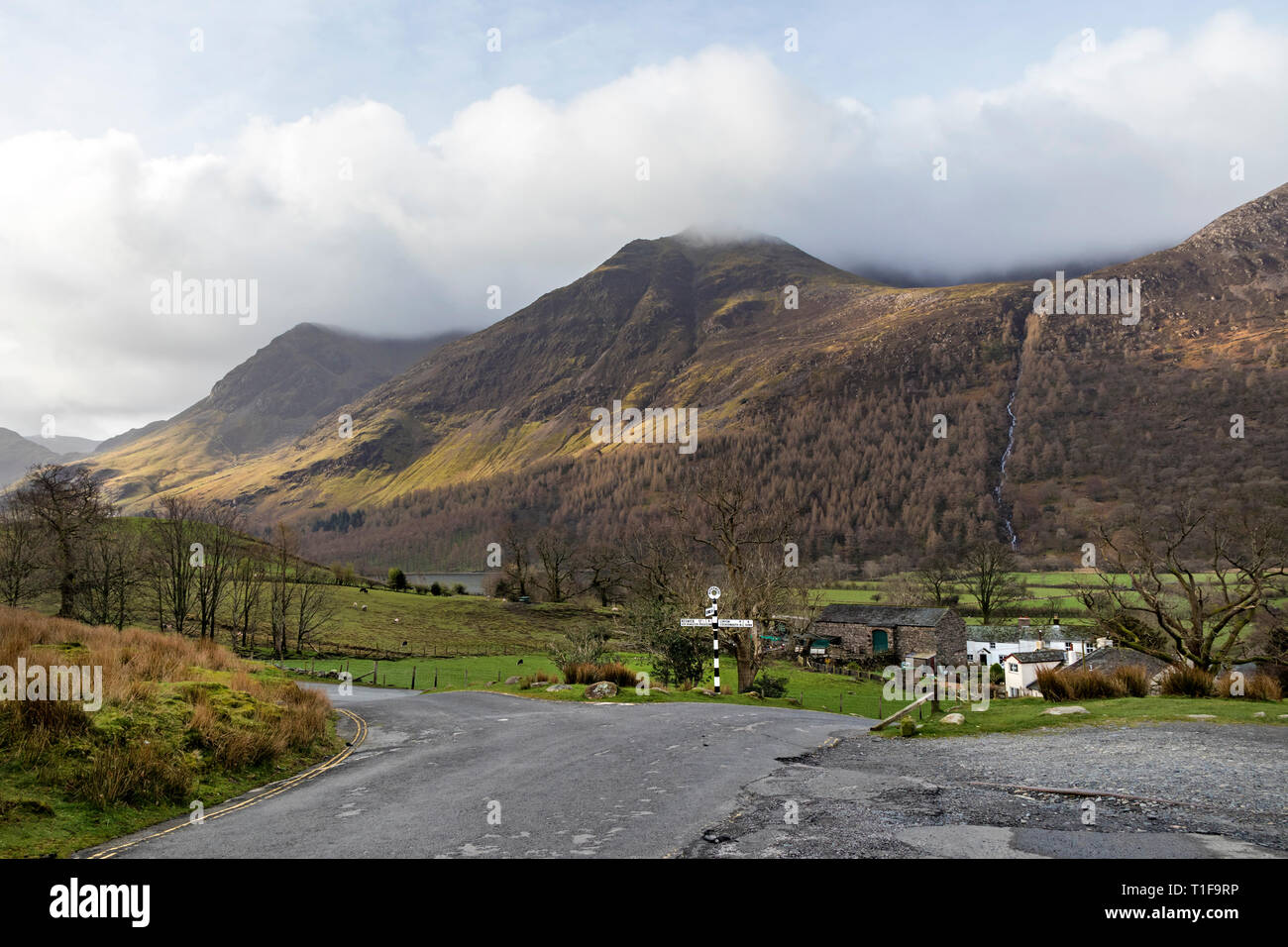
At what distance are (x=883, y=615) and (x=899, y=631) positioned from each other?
3858mm

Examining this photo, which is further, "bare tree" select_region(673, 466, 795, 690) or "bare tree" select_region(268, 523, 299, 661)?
"bare tree" select_region(268, 523, 299, 661)

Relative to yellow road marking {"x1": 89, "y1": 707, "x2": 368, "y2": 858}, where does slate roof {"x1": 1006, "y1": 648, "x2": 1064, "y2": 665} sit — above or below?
below

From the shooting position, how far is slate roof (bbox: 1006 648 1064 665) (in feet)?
251

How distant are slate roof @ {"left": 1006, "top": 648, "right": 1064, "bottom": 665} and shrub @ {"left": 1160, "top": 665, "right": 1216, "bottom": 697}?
62.1 meters

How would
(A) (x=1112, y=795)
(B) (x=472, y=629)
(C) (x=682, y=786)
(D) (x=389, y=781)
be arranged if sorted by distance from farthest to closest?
(B) (x=472, y=629) → (D) (x=389, y=781) → (C) (x=682, y=786) → (A) (x=1112, y=795)

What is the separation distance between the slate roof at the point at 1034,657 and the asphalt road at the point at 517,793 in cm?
6634

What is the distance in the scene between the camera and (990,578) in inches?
3359

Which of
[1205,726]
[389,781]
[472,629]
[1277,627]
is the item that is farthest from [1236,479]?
[389,781]

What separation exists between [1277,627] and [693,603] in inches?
1313

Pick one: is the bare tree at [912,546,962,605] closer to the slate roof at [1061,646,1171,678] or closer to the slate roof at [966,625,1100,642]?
the slate roof at [966,625,1100,642]

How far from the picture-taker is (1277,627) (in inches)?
1592
